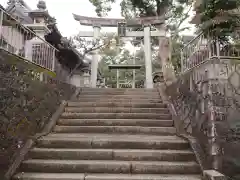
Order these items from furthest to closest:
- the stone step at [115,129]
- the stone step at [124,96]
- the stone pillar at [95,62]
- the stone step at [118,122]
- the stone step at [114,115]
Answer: the stone pillar at [95,62], the stone step at [124,96], the stone step at [114,115], the stone step at [118,122], the stone step at [115,129]

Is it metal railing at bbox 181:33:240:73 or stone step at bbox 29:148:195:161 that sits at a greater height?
metal railing at bbox 181:33:240:73

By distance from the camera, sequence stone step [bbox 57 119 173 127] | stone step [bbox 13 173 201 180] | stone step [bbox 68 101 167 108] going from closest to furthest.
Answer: stone step [bbox 13 173 201 180] → stone step [bbox 57 119 173 127] → stone step [bbox 68 101 167 108]

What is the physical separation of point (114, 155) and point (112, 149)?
0.79 feet

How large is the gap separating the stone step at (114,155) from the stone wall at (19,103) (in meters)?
0.51

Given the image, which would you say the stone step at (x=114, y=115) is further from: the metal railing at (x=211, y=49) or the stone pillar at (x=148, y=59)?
the stone pillar at (x=148, y=59)

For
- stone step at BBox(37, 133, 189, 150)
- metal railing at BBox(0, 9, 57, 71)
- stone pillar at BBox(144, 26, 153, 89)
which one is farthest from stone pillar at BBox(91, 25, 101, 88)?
stone step at BBox(37, 133, 189, 150)

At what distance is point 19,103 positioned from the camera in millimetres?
3785

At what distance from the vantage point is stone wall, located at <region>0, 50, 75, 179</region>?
3342mm

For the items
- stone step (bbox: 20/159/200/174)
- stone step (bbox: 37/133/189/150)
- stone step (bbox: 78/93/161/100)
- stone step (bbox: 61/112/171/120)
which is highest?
stone step (bbox: 78/93/161/100)

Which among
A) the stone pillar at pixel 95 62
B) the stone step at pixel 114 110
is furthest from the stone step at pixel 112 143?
the stone pillar at pixel 95 62

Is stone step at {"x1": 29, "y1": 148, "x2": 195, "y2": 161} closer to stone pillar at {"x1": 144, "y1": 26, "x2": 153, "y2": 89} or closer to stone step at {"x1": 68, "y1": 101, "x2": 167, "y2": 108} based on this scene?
stone step at {"x1": 68, "y1": 101, "x2": 167, "y2": 108}

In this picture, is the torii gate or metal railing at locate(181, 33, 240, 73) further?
the torii gate

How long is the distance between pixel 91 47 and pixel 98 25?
2485 millimetres

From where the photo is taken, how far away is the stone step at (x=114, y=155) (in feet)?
12.4
